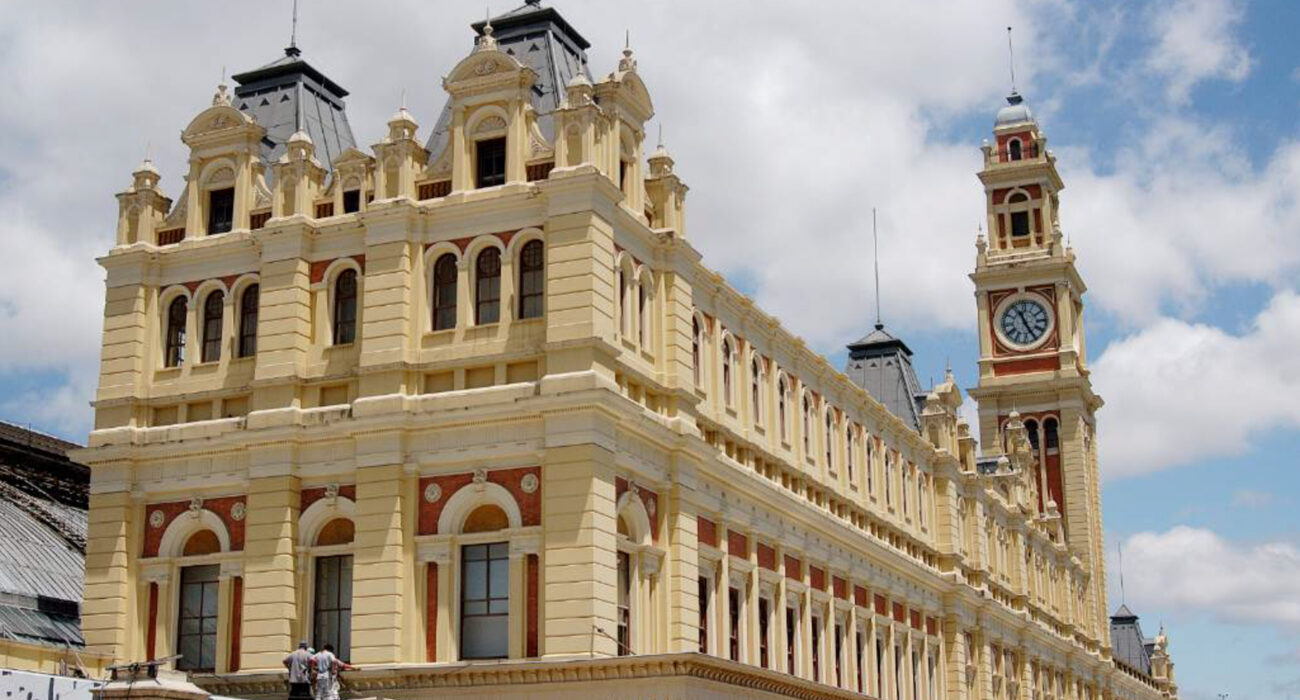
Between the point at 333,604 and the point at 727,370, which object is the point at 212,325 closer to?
the point at 333,604

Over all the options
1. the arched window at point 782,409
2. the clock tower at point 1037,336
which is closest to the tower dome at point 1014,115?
the clock tower at point 1037,336

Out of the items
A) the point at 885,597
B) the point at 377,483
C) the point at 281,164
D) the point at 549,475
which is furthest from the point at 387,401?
the point at 885,597

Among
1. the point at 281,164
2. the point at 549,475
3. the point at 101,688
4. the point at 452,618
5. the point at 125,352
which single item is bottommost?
the point at 101,688

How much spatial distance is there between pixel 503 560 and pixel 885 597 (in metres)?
22.8

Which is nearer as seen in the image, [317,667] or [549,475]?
[317,667]

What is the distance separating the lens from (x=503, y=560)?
39.9 metres

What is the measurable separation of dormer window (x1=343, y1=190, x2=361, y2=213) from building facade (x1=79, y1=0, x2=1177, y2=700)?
2.3 inches

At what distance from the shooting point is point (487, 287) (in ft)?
137

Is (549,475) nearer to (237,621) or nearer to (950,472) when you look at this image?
(237,621)

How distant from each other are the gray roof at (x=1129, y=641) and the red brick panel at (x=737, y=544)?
90997 mm

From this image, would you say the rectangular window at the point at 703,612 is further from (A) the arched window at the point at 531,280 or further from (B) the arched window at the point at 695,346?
(A) the arched window at the point at 531,280

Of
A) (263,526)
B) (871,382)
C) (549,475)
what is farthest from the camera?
(871,382)

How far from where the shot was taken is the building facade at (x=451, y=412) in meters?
39.4

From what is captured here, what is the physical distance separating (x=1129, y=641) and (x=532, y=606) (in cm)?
10505
